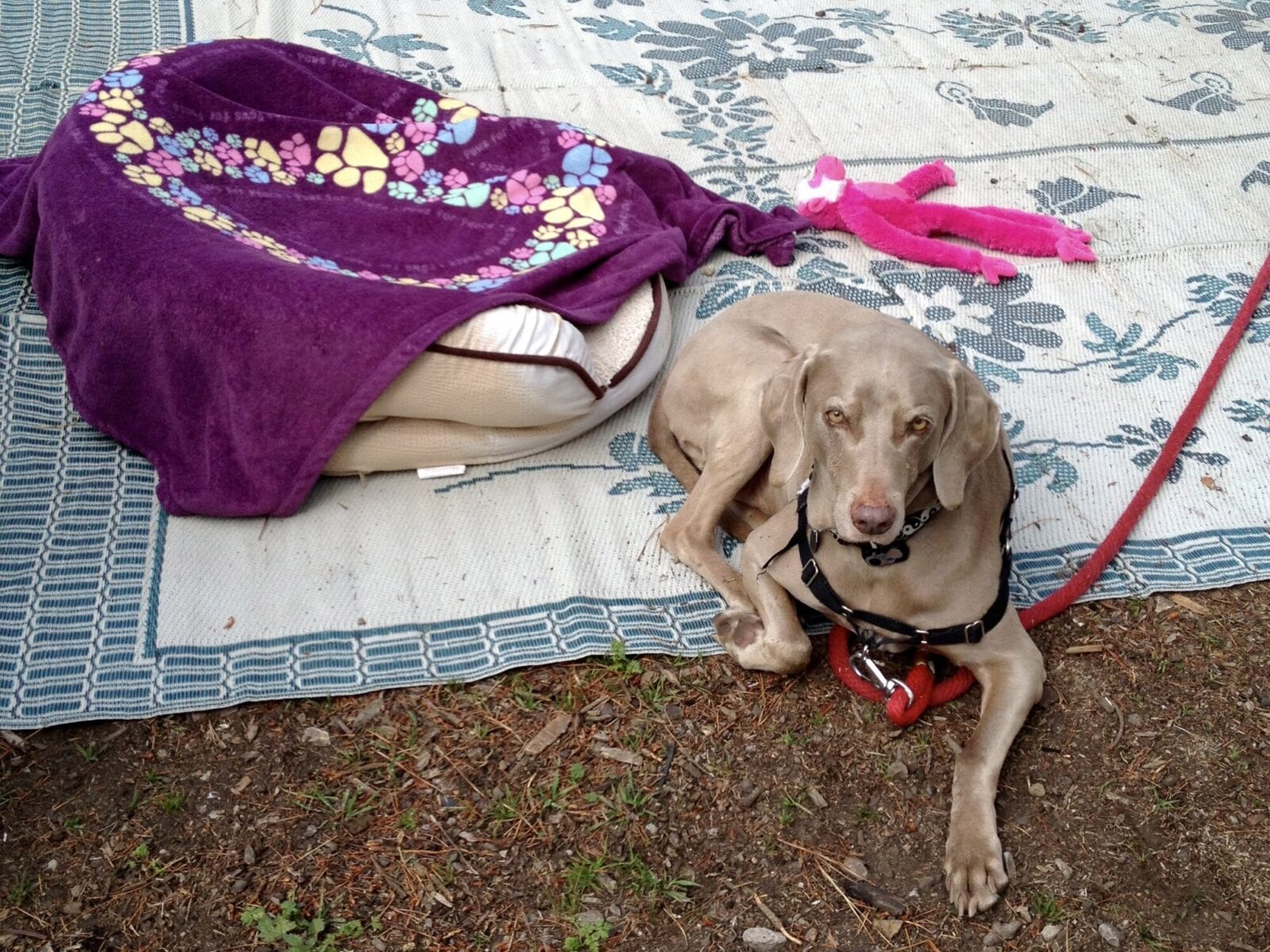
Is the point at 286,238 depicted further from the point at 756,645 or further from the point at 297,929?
the point at 297,929

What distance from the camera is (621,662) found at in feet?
9.95

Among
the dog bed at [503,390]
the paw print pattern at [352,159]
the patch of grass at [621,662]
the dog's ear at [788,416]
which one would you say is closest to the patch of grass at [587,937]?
the patch of grass at [621,662]

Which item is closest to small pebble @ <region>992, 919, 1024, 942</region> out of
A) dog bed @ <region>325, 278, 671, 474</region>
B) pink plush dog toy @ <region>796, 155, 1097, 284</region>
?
dog bed @ <region>325, 278, 671, 474</region>

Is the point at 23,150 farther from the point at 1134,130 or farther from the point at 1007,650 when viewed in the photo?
the point at 1134,130

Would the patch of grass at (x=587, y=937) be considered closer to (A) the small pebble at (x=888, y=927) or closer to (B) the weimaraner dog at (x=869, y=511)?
(A) the small pebble at (x=888, y=927)

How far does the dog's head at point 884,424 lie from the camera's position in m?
2.53

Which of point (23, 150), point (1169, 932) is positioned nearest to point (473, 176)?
point (23, 150)

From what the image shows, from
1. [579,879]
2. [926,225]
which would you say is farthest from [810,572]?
[926,225]

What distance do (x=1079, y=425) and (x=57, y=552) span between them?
9.37 ft

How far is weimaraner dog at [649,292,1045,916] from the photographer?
8.36 ft

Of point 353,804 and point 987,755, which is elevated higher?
point 987,755

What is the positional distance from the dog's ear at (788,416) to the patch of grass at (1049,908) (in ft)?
3.26

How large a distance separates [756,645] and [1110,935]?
0.95 metres

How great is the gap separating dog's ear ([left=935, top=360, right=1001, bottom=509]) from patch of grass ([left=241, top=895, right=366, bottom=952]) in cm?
147
